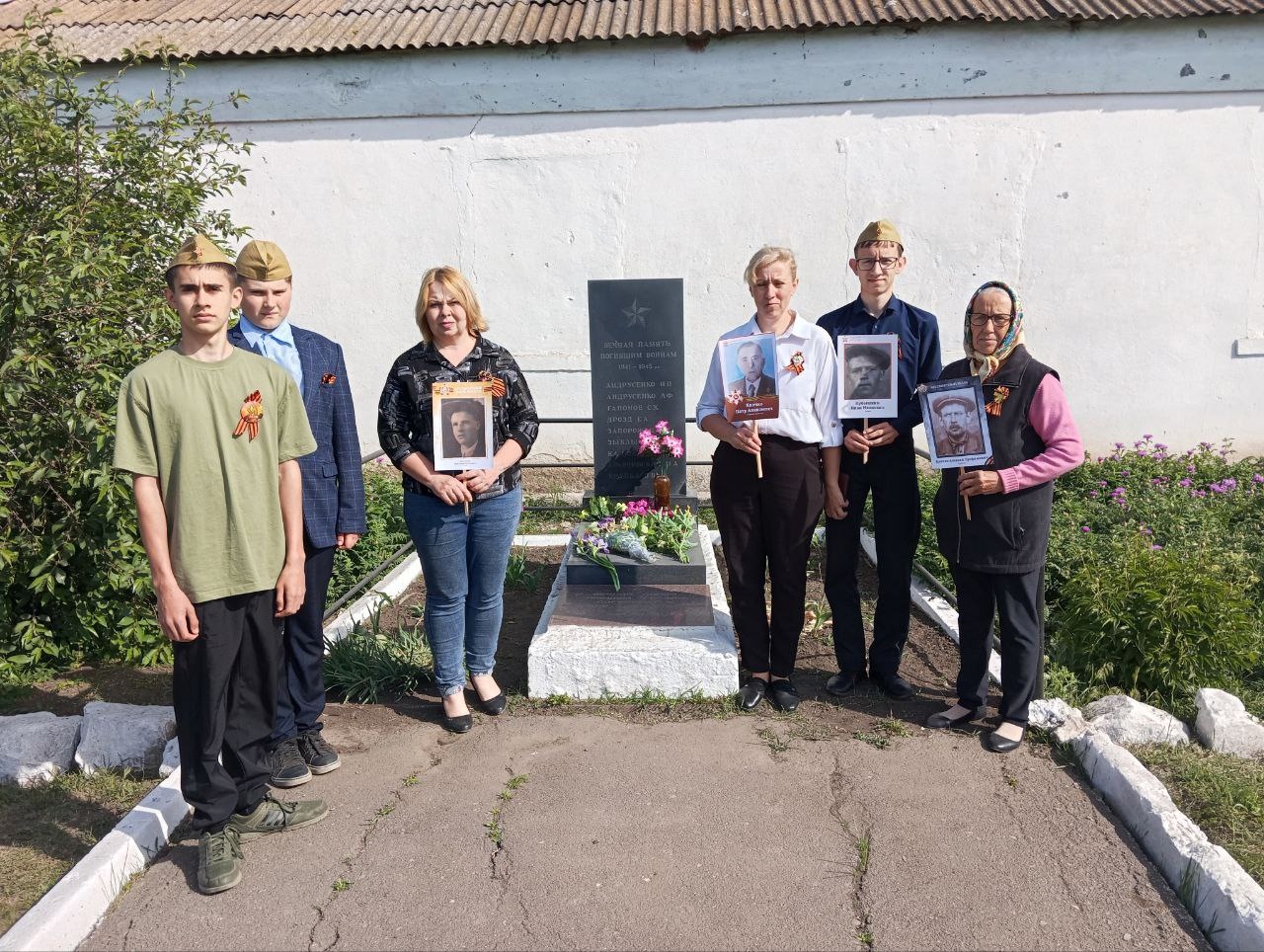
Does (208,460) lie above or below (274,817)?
above

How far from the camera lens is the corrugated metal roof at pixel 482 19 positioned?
8.72m

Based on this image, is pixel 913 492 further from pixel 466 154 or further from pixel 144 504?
pixel 466 154

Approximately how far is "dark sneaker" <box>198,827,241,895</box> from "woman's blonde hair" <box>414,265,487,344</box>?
1963 millimetres

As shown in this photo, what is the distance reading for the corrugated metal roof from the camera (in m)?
8.72

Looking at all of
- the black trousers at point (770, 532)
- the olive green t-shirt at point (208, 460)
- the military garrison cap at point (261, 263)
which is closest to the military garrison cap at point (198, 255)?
the olive green t-shirt at point (208, 460)

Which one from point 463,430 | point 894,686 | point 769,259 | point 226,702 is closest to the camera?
point 226,702

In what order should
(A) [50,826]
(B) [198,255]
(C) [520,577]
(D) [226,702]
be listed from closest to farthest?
1. (B) [198,255]
2. (D) [226,702]
3. (A) [50,826]
4. (C) [520,577]

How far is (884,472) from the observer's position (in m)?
4.08

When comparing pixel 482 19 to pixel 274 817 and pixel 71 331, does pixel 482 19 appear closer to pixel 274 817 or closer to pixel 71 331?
pixel 71 331

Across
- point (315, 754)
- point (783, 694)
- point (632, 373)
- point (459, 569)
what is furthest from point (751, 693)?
point (632, 373)

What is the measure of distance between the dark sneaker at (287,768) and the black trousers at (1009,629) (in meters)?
2.72

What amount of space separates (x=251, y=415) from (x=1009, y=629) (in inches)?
116

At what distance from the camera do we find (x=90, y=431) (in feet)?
14.1

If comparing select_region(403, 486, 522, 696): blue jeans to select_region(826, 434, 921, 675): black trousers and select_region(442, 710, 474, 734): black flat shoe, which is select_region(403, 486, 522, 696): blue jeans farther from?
select_region(826, 434, 921, 675): black trousers
